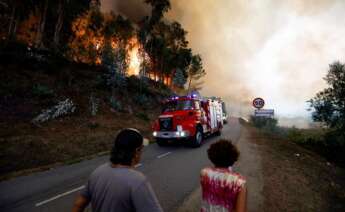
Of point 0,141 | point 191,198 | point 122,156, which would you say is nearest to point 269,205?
point 191,198

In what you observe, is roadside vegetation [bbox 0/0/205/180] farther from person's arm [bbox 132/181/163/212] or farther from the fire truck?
person's arm [bbox 132/181/163/212]

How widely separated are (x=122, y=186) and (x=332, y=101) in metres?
28.4

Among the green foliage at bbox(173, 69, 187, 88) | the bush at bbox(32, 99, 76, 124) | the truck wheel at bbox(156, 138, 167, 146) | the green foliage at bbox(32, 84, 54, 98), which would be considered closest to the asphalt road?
the truck wheel at bbox(156, 138, 167, 146)

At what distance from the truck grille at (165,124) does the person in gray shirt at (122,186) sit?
11.1 metres

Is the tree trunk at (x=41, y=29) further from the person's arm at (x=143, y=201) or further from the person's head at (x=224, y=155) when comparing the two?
the person's arm at (x=143, y=201)

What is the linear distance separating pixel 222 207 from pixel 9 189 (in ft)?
23.2

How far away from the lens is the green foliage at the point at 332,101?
23.7 metres

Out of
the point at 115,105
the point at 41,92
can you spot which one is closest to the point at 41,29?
the point at 41,92

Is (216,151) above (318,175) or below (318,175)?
above

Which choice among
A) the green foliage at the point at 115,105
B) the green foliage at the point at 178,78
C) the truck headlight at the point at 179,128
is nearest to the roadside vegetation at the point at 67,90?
the green foliage at the point at 115,105

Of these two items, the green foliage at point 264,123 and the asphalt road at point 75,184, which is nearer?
the asphalt road at point 75,184

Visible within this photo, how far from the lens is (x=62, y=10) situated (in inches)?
1302

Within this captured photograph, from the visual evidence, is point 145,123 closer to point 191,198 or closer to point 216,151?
point 191,198

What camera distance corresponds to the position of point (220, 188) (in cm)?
274
